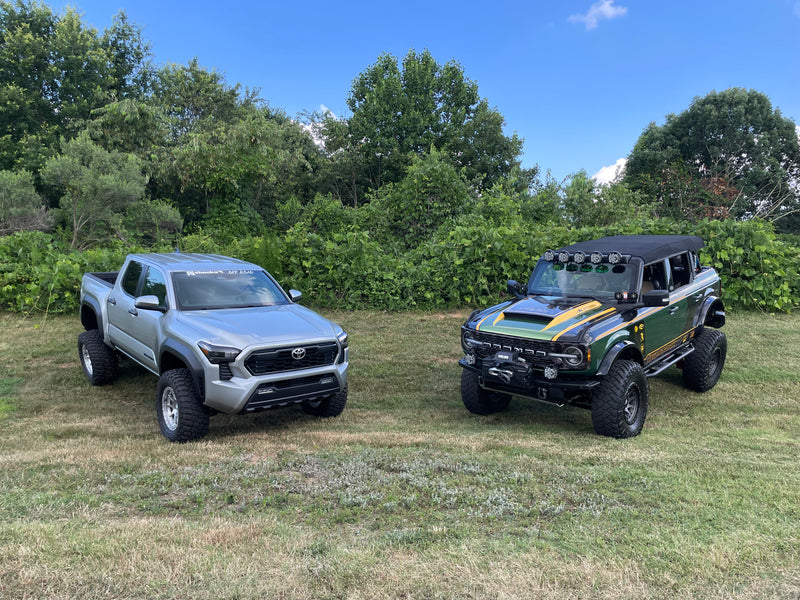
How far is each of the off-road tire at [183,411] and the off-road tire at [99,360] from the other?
2602 mm

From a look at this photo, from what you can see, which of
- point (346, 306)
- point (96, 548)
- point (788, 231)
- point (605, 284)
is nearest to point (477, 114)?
point (788, 231)

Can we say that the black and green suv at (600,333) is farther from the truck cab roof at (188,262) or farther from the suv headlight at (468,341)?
the truck cab roof at (188,262)

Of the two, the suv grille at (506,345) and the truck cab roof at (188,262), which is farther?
the truck cab roof at (188,262)

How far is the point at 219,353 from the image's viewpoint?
5.45m

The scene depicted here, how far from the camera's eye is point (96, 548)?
3029 mm

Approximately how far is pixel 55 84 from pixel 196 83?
22.6 ft

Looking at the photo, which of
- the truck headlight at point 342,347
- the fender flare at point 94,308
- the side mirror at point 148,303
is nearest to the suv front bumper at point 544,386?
the truck headlight at point 342,347

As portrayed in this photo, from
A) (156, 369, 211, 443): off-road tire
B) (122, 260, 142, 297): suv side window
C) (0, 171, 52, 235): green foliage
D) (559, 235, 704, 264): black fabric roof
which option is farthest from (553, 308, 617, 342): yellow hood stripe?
(0, 171, 52, 235): green foliage

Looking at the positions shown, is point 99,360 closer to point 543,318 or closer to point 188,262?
point 188,262

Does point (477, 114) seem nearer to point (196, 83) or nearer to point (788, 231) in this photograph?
point (196, 83)

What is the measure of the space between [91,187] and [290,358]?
1732cm

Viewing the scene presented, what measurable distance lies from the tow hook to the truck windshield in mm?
2675

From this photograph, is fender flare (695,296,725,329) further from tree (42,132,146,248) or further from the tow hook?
tree (42,132,146,248)

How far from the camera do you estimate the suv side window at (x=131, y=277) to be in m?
7.24
